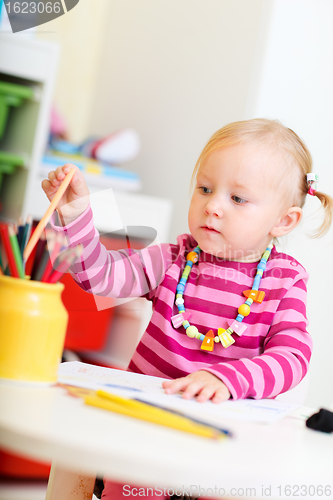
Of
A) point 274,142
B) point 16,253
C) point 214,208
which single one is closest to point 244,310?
point 214,208

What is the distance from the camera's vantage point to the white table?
32 centimetres

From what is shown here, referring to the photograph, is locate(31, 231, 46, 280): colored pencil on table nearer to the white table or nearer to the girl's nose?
the white table

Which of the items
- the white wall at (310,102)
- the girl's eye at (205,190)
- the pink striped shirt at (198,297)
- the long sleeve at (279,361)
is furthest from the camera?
the white wall at (310,102)

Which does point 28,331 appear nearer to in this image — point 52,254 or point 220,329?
point 52,254

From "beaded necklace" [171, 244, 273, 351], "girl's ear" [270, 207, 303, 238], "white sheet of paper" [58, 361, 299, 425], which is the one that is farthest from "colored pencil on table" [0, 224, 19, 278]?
"girl's ear" [270, 207, 303, 238]

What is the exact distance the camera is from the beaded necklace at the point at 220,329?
72cm

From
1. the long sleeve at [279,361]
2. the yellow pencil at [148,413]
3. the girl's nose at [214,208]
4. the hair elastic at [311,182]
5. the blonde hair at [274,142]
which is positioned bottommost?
the long sleeve at [279,361]

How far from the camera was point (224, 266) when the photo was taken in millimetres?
805

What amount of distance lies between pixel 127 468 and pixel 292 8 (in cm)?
139

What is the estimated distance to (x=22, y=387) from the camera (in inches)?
17.6

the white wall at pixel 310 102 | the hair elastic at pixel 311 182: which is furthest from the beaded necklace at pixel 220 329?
the white wall at pixel 310 102

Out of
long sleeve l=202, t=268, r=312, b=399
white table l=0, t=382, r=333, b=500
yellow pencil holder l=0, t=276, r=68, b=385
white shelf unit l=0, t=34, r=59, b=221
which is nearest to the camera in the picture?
white table l=0, t=382, r=333, b=500

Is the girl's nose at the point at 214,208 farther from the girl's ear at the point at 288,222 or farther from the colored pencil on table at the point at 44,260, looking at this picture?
the colored pencil on table at the point at 44,260

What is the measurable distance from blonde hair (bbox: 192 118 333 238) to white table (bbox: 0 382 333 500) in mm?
465
